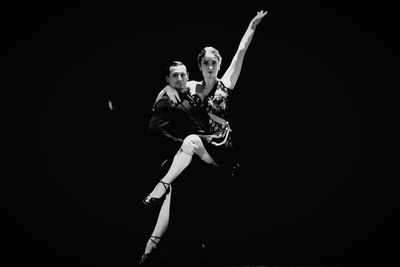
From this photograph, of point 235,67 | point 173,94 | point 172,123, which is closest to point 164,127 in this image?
point 172,123

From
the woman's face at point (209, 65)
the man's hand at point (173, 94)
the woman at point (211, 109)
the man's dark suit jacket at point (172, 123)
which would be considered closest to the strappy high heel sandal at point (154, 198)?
the woman at point (211, 109)

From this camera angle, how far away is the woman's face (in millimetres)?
3482

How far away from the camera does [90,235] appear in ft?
12.2

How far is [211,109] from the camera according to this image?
3473 mm

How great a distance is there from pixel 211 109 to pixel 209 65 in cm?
33

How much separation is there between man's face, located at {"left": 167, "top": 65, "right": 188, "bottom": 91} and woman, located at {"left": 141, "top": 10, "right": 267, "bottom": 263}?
0.05 meters

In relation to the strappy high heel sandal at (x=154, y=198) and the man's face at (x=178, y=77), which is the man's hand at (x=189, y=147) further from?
the man's face at (x=178, y=77)

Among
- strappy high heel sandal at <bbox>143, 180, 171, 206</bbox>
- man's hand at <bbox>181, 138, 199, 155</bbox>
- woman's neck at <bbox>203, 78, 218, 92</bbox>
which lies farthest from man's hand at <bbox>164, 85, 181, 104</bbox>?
strappy high heel sandal at <bbox>143, 180, 171, 206</bbox>

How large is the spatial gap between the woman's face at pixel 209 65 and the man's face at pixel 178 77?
0.15 m

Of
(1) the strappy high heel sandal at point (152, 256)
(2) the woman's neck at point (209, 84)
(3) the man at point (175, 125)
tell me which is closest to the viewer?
(1) the strappy high heel sandal at point (152, 256)

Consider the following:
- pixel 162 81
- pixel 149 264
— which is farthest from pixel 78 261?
pixel 162 81

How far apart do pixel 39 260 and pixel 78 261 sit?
0.95 feet

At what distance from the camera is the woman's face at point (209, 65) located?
3482mm

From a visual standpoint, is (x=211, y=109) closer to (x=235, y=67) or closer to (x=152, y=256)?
(x=235, y=67)
